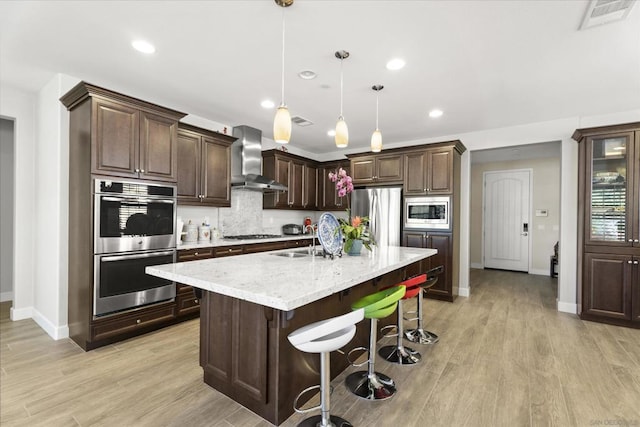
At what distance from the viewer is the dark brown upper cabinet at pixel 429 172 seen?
462cm

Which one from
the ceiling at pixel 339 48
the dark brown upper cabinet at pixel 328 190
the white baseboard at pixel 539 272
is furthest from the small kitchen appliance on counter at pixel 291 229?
the white baseboard at pixel 539 272

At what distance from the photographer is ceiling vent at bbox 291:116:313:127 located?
4.39 metres

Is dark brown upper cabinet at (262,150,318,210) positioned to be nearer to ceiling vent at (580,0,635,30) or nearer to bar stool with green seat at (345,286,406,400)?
bar stool with green seat at (345,286,406,400)

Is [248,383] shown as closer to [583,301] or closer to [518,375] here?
[518,375]

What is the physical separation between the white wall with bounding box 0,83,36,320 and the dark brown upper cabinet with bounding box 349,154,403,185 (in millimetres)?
4383

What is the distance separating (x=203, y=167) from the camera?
409cm

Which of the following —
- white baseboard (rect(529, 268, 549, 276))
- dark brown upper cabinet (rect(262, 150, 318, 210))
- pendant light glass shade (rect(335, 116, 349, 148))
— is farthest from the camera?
white baseboard (rect(529, 268, 549, 276))

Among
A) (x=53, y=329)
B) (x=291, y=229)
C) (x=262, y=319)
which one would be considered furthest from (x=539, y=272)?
(x=53, y=329)

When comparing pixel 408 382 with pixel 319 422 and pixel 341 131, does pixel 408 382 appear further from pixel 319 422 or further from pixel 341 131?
pixel 341 131

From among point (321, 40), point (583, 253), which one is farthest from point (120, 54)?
point (583, 253)

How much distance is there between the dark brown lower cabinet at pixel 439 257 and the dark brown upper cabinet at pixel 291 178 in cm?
214

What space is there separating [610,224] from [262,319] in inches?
171

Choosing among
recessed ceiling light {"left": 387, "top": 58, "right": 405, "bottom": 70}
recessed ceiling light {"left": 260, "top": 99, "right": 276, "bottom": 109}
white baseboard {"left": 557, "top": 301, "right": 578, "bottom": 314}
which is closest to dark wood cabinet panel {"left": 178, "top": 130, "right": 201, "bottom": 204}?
recessed ceiling light {"left": 260, "top": 99, "right": 276, "bottom": 109}

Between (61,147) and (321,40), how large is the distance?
9.29 feet
